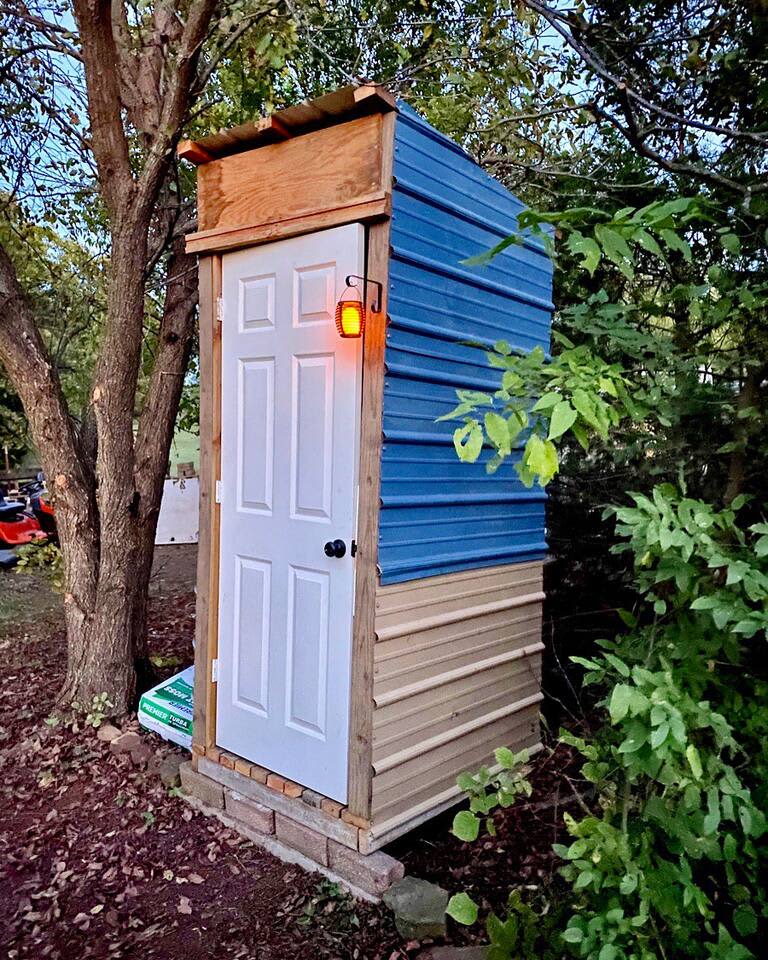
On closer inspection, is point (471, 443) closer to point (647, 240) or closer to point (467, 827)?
point (647, 240)

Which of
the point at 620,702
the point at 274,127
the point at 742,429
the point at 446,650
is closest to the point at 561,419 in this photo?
the point at 620,702

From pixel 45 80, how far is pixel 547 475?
17.7 feet

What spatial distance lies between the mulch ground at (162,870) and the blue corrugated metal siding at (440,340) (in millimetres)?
1129

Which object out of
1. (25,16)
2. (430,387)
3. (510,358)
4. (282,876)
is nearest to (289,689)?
(282,876)

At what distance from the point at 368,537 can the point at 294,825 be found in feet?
4.28

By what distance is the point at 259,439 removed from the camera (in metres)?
3.27

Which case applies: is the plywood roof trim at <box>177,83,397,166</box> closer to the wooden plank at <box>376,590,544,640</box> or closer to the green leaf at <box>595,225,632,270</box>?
the green leaf at <box>595,225,632,270</box>

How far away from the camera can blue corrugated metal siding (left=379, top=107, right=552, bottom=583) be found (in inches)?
113

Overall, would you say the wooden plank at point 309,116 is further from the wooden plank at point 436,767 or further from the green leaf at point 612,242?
the wooden plank at point 436,767

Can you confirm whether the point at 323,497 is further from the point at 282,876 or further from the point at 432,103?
the point at 432,103

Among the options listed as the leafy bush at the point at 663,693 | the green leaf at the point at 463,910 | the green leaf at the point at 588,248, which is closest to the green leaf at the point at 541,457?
the leafy bush at the point at 663,693

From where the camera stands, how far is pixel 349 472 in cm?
289

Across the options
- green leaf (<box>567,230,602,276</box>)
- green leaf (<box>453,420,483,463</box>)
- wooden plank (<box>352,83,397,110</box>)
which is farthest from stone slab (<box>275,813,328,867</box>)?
wooden plank (<box>352,83,397,110</box>)

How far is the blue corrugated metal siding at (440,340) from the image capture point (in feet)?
9.39
